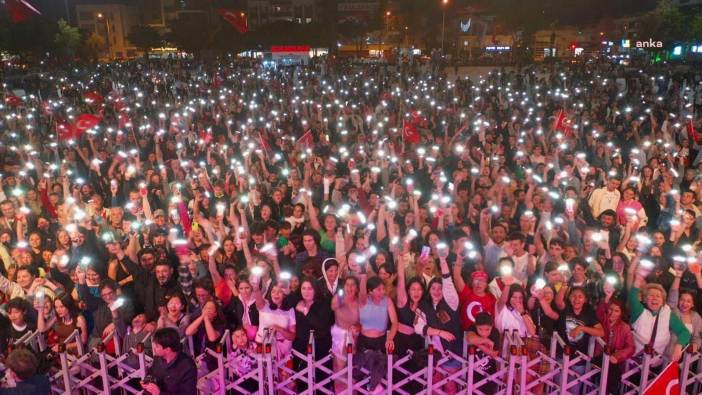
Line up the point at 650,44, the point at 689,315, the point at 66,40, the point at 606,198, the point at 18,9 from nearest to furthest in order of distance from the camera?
the point at 689,315, the point at 606,198, the point at 18,9, the point at 650,44, the point at 66,40

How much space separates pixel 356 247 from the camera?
6922mm

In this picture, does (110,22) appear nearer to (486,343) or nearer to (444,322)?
(444,322)

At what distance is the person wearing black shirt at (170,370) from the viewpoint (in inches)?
177

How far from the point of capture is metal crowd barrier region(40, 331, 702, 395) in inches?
185

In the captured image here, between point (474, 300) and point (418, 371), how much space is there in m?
1.09

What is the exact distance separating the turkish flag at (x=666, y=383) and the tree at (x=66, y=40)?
60.5 m

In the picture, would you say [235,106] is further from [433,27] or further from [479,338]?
[433,27]

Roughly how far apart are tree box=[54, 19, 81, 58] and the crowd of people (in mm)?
47939

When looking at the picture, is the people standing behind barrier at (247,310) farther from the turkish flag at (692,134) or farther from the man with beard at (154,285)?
the turkish flag at (692,134)

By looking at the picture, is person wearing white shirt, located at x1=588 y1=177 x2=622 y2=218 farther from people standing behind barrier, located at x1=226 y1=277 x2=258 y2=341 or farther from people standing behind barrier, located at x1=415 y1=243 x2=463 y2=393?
people standing behind barrier, located at x1=226 y1=277 x2=258 y2=341

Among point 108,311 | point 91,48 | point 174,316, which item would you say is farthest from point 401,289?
point 91,48

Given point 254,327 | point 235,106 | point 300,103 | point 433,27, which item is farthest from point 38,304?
point 433,27

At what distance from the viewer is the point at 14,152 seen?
522 inches

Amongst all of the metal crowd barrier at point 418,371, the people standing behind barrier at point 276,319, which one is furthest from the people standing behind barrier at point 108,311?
the people standing behind barrier at point 276,319
